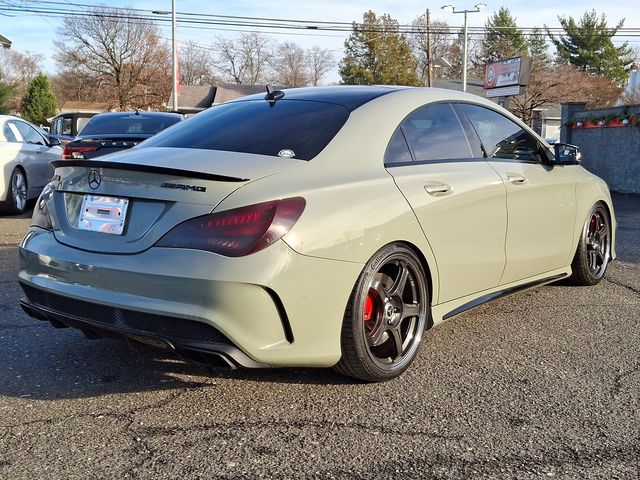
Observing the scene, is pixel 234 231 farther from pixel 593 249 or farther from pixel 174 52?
pixel 174 52

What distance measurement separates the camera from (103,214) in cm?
317

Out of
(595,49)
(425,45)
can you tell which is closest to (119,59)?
(425,45)

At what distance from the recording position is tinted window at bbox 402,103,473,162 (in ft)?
12.7

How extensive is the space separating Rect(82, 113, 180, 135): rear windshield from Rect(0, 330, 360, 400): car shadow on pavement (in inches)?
256

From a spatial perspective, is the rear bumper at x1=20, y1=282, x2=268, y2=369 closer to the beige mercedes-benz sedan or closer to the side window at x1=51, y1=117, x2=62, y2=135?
the beige mercedes-benz sedan

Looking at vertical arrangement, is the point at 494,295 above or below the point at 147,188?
below

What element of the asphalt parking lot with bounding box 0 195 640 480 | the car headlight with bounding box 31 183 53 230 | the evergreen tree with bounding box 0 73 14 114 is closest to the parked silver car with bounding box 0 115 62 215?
the asphalt parking lot with bounding box 0 195 640 480

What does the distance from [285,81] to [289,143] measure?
239 ft

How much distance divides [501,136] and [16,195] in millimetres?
7479

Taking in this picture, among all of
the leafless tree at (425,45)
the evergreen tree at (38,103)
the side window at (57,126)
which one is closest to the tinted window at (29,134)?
the side window at (57,126)

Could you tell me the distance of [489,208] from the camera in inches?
163

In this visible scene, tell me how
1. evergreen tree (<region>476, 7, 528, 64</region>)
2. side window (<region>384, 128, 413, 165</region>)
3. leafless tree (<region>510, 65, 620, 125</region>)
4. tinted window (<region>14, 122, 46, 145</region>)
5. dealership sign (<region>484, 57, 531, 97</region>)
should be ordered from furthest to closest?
evergreen tree (<region>476, 7, 528, 64</region>), leafless tree (<region>510, 65, 620, 125</region>), dealership sign (<region>484, 57, 531, 97</region>), tinted window (<region>14, 122, 46, 145</region>), side window (<region>384, 128, 413, 165</region>)

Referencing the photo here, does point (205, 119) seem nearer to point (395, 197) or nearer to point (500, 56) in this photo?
point (395, 197)

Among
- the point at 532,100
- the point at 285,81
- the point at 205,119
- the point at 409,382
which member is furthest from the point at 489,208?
the point at 285,81
